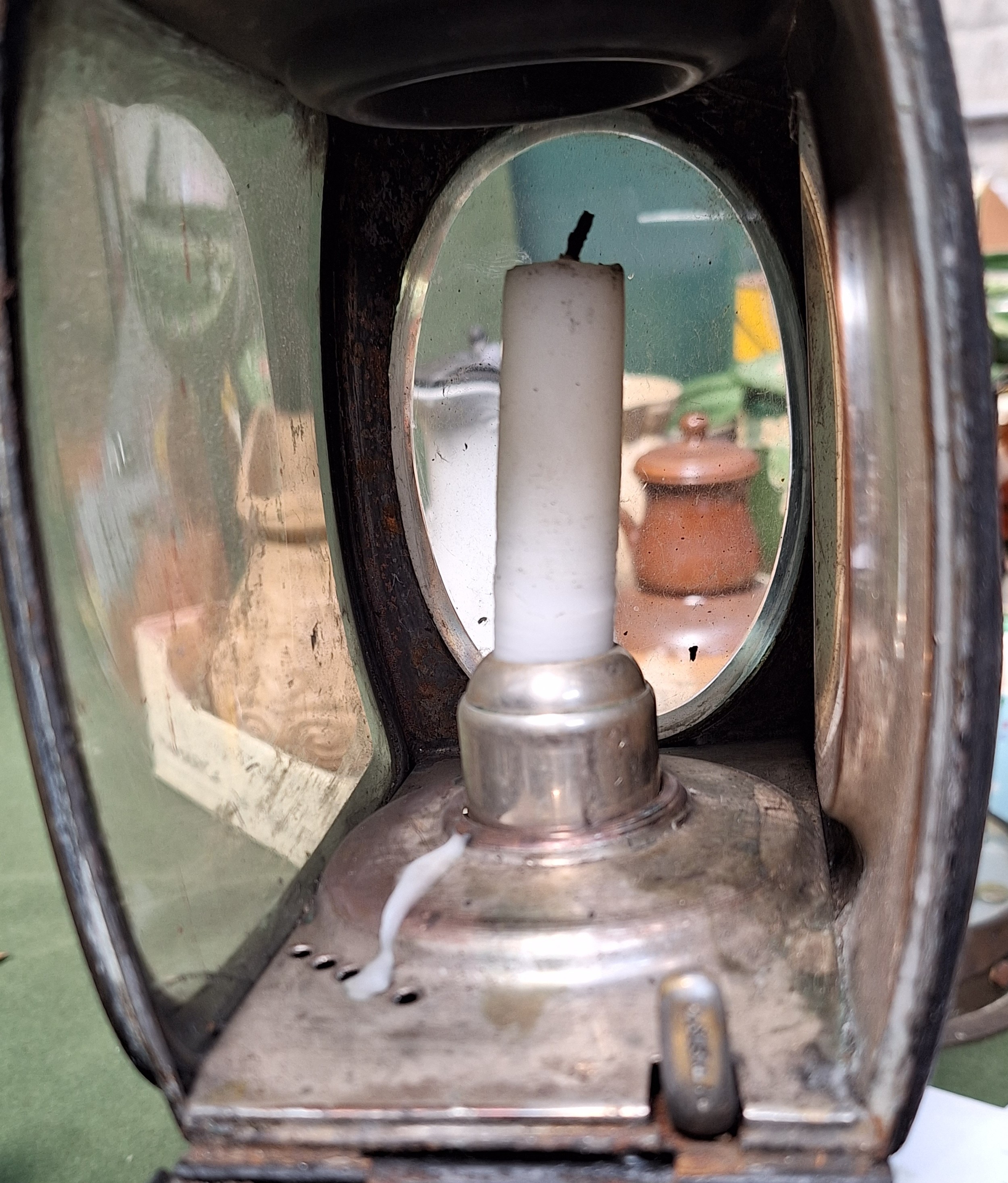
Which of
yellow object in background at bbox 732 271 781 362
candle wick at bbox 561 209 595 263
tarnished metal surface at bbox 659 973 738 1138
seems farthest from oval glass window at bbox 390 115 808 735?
tarnished metal surface at bbox 659 973 738 1138

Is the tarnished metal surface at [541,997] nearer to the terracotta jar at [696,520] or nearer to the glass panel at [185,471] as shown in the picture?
the glass panel at [185,471]

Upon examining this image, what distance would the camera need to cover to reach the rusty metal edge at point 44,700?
0.30 meters

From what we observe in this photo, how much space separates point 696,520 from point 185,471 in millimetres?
349

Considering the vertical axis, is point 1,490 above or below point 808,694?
above

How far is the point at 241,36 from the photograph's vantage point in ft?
1.42

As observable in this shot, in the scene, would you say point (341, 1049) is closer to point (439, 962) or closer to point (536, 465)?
point (439, 962)

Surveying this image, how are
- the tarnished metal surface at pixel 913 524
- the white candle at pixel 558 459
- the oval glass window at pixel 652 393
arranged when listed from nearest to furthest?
the tarnished metal surface at pixel 913 524 < the white candle at pixel 558 459 < the oval glass window at pixel 652 393

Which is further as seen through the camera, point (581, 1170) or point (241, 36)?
point (241, 36)

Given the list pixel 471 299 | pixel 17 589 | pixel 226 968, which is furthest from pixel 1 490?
pixel 471 299

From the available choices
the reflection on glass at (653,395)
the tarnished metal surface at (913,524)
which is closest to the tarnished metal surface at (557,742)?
the tarnished metal surface at (913,524)

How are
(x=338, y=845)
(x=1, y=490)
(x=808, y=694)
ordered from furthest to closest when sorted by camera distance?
(x=808, y=694) < (x=338, y=845) < (x=1, y=490)

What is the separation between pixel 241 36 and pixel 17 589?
27 cm

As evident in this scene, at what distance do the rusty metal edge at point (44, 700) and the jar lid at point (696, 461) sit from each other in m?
0.45

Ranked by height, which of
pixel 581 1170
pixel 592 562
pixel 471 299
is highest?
pixel 471 299
